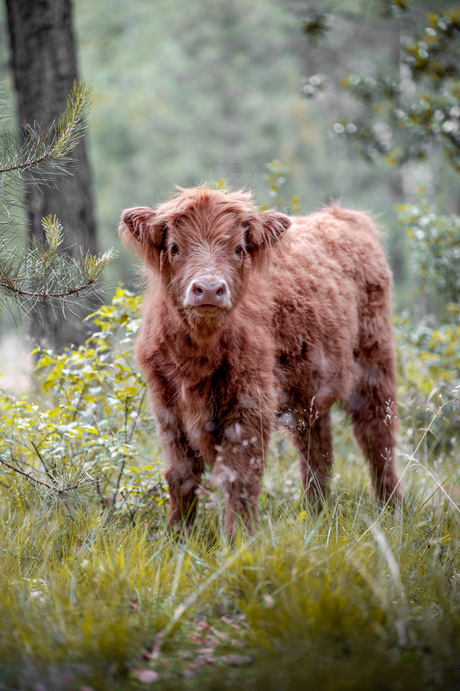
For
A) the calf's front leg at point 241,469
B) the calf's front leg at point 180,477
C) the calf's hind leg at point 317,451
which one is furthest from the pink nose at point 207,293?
the calf's hind leg at point 317,451

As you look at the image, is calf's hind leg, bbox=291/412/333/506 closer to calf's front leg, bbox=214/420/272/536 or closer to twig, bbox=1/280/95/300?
calf's front leg, bbox=214/420/272/536

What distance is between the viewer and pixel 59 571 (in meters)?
2.60

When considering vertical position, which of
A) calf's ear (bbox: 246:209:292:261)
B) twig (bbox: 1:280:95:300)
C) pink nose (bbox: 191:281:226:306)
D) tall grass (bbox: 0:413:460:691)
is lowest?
tall grass (bbox: 0:413:460:691)

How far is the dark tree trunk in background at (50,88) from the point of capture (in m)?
5.00

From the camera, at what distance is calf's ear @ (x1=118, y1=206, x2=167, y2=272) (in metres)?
3.29

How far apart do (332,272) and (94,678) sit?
10.3ft

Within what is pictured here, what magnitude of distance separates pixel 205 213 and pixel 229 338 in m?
0.77

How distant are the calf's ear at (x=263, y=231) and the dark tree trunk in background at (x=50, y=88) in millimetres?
2130

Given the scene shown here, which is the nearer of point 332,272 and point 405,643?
point 405,643

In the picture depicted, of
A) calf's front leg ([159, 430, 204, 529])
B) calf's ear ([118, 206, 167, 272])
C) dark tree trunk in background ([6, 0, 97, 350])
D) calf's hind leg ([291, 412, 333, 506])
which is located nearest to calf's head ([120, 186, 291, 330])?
calf's ear ([118, 206, 167, 272])

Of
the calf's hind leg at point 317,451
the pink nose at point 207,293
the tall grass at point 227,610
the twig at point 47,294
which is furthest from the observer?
the calf's hind leg at point 317,451

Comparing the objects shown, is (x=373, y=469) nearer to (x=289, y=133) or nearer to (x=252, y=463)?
(x=252, y=463)

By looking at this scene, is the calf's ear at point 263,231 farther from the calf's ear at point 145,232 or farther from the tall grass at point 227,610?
the tall grass at point 227,610

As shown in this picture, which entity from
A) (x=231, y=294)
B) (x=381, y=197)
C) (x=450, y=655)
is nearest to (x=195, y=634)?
(x=450, y=655)
